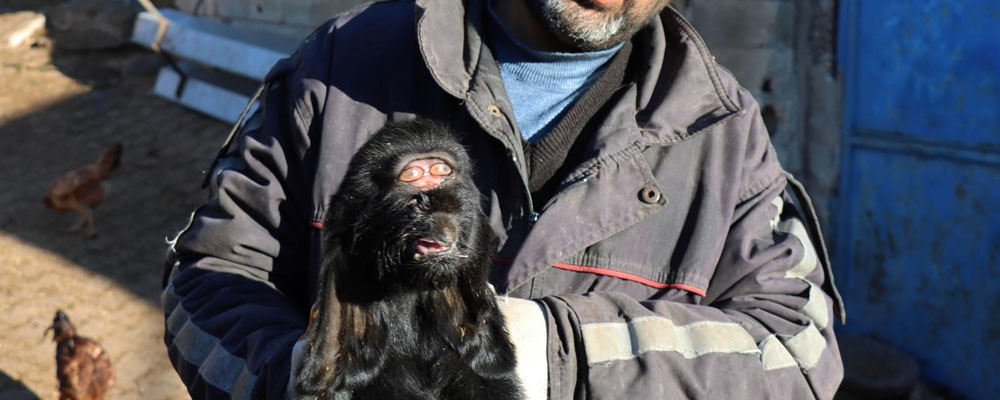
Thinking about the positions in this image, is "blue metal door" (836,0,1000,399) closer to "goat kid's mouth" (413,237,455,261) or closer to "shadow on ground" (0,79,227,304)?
"goat kid's mouth" (413,237,455,261)

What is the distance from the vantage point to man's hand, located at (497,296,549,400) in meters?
1.77

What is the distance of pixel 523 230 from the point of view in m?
2.04

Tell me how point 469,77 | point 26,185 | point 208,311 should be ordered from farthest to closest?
point 26,185 < point 469,77 < point 208,311

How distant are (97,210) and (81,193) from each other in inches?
15.8

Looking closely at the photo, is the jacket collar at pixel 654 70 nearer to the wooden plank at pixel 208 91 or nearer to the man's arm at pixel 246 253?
the man's arm at pixel 246 253

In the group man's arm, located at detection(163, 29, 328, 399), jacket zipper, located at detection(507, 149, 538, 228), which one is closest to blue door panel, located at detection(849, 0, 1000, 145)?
jacket zipper, located at detection(507, 149, 538, 228)

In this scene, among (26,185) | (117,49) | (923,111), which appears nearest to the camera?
(923,111)

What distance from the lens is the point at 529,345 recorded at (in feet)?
5.81

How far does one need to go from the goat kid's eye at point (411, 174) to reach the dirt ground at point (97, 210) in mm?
3425

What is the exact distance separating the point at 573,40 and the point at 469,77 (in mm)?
253

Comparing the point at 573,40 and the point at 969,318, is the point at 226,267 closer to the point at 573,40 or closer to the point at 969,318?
the point at 573,40

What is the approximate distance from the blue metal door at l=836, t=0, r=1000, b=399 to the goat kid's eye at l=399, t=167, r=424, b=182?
11.6ft

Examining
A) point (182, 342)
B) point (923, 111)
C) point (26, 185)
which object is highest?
point (182, 342)

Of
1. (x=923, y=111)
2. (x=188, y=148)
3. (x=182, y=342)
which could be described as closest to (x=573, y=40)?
(x=182, y=342)
